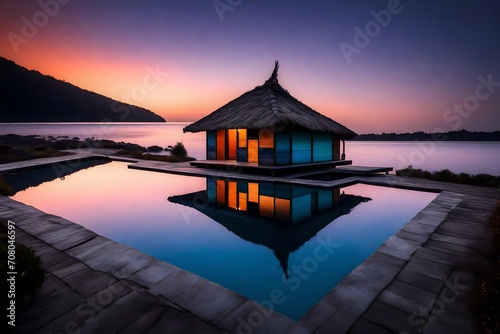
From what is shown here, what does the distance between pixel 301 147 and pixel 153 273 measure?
39.8ft

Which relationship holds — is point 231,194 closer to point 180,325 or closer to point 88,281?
point 88,281

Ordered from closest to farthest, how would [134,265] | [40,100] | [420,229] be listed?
1. [134,265]
2. [420,229]
3. [40,100]

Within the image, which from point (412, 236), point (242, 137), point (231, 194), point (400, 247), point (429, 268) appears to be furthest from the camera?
point (242, 137)

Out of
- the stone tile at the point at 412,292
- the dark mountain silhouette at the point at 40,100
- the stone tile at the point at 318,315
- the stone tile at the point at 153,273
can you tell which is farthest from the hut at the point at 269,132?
the dark mountain silhouette at the point at 40,100

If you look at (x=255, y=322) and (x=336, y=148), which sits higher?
(x=336, y=148)

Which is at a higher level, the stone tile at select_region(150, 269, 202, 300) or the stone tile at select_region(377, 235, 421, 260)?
the stone tile at select_region(377, 235, 421, 260)

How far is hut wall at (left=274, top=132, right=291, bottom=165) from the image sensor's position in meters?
13.4

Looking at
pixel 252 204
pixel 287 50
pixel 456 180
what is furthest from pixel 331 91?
pixel 252 204

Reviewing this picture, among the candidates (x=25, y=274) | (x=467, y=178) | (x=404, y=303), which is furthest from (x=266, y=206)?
(x=467, y=178)

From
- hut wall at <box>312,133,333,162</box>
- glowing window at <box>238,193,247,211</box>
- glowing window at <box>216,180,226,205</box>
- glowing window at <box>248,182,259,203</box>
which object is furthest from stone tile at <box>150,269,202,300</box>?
hut wall at <box>312,133,333,162</box>

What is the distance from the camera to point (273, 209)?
8039mm

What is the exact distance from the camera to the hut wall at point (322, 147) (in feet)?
51.7

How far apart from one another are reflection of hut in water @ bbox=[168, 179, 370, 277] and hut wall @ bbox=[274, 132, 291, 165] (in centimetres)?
269

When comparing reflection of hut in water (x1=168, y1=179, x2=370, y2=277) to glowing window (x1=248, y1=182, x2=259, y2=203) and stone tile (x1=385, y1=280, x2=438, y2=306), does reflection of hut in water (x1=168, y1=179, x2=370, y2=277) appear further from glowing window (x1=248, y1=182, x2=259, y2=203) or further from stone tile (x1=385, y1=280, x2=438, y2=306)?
stone tile (x1=385, y1=280, x2=438, y2=306)
